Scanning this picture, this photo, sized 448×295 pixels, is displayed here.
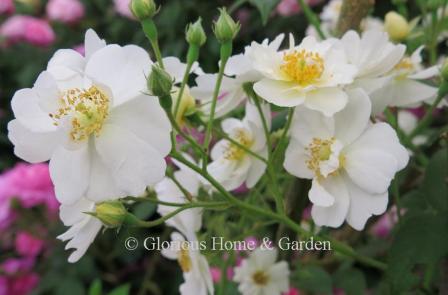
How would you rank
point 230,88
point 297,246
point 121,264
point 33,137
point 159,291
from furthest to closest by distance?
point 121,264
point 159,291
point 297,246
point 230,88
point 33,137

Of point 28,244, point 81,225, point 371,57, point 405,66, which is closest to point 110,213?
point 81,225

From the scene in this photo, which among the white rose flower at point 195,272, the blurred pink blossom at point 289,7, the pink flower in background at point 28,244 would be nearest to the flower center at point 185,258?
the white rose flower at point 195,272

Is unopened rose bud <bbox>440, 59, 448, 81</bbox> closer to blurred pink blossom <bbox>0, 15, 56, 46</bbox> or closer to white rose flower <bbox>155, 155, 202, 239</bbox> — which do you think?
white rose flower <bbox>155, 155, 202, 239</bbox>

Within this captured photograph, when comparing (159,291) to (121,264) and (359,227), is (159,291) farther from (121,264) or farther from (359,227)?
(359,227)

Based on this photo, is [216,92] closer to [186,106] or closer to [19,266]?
[186,106]

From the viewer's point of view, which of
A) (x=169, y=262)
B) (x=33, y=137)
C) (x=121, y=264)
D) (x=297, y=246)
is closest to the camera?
(x=33, y=137)

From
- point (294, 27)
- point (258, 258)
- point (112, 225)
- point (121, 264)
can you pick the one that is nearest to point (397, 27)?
point (258, 258)
